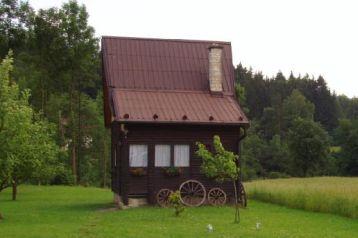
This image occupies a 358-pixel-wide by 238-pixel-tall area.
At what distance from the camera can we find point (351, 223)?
2184 cm

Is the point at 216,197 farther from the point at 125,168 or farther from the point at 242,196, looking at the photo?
the point at 125,168

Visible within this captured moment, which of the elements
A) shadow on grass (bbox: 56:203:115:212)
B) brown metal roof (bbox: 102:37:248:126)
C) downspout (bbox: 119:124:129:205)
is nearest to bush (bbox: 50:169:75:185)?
brown metal roof (bbox: 102:37:248:126)

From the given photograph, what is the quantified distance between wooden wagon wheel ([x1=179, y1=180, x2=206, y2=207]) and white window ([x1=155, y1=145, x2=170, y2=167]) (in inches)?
52.0

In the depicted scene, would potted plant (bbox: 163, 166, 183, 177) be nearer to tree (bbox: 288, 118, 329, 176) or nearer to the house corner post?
the house corner post

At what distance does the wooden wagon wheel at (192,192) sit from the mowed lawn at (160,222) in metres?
1.63

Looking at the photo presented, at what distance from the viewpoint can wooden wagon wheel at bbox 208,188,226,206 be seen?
27.9 metres

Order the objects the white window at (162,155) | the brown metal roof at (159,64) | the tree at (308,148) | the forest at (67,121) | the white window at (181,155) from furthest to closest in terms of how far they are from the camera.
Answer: the tree at (308,148) → the brown metal roof at (159,64) → the white window at (181,155) → the white window at (162,155) → the forest at (67,121)

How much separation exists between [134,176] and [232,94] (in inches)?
274

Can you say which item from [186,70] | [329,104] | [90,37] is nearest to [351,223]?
[186,70]

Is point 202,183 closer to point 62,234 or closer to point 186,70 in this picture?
point 186,70

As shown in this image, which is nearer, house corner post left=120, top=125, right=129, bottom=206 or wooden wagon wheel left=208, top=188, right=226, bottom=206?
house corner post left=120, top=125, right=129, bottom=206

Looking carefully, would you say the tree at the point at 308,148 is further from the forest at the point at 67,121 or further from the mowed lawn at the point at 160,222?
the mowed lawn at the point at 160,222

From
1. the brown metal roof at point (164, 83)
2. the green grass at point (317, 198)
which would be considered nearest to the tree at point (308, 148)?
the green grass at point (317, 198)

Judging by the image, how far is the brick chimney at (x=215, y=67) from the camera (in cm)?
3011
